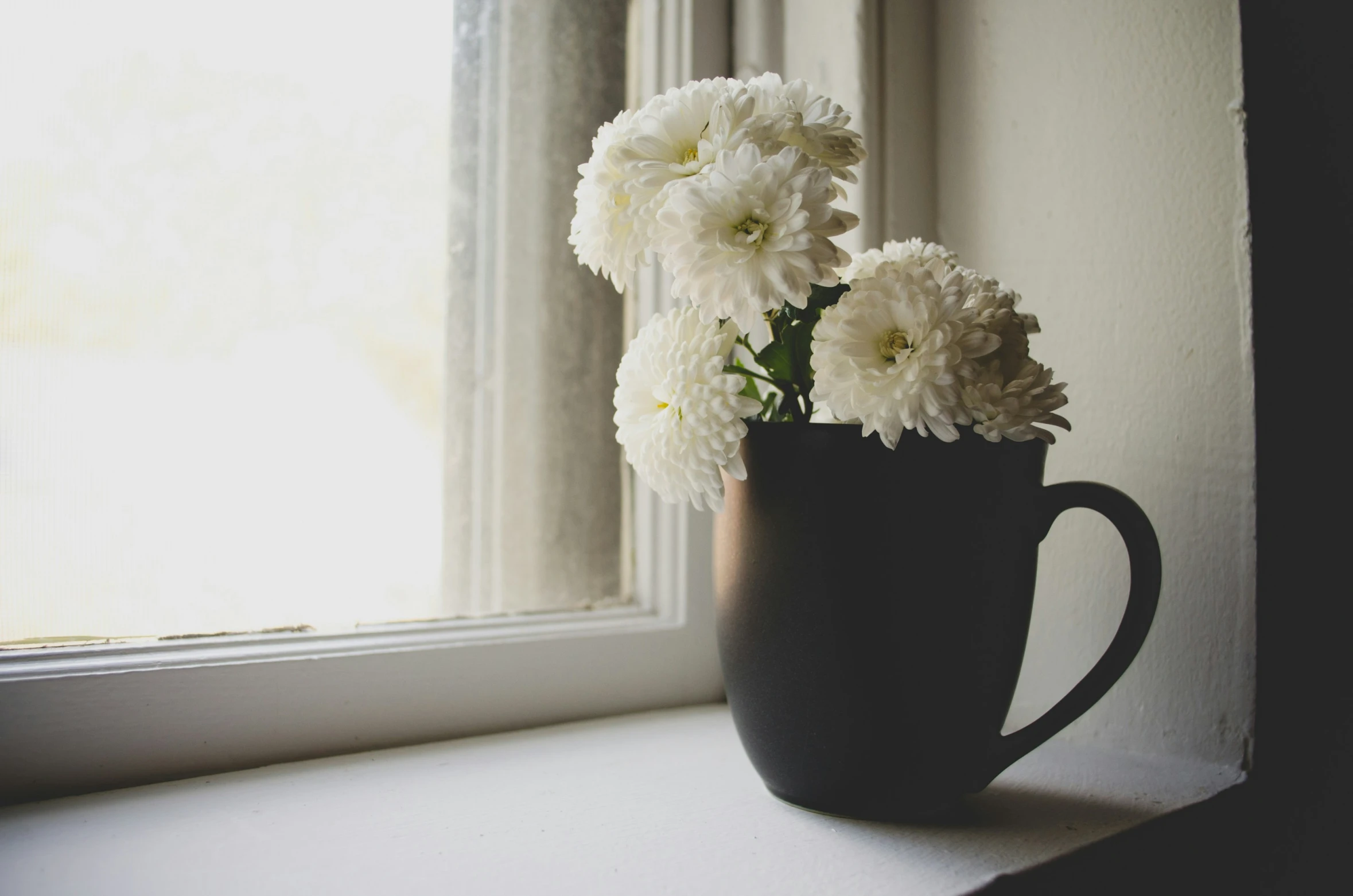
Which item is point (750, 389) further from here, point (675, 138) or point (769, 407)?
point (675, 138)

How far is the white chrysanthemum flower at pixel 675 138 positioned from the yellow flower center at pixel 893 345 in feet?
0.43

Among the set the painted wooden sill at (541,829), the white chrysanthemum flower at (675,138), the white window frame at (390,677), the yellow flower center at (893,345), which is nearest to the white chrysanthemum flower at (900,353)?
the yellow flower center at (893,345)

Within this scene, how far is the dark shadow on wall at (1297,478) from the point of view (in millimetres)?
574

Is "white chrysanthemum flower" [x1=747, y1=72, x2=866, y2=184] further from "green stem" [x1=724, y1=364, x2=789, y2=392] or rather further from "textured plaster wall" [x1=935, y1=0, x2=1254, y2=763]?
"textured plaster wall" [x1=935, y1=0, x2=1254, y2=763]

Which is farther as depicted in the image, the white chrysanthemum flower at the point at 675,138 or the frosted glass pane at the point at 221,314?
the frosted glass pane at the point at 221,314

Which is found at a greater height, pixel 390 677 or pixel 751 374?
pixel 751 374

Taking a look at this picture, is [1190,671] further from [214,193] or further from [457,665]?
[214,193]

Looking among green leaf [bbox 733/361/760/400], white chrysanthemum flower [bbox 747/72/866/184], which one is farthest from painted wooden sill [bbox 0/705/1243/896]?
white chrysanthemum flower [bbox 747/72/866/184]

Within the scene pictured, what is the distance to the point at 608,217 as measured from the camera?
469mm

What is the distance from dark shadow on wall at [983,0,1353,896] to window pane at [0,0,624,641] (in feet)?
1.78

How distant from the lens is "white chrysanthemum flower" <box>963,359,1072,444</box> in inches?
16.9

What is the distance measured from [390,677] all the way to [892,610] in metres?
0.38

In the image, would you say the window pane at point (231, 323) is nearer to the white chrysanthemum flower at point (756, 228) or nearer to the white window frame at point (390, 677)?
the white window frame at point (390, 677)

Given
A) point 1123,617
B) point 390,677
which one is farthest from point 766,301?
point 390,677
